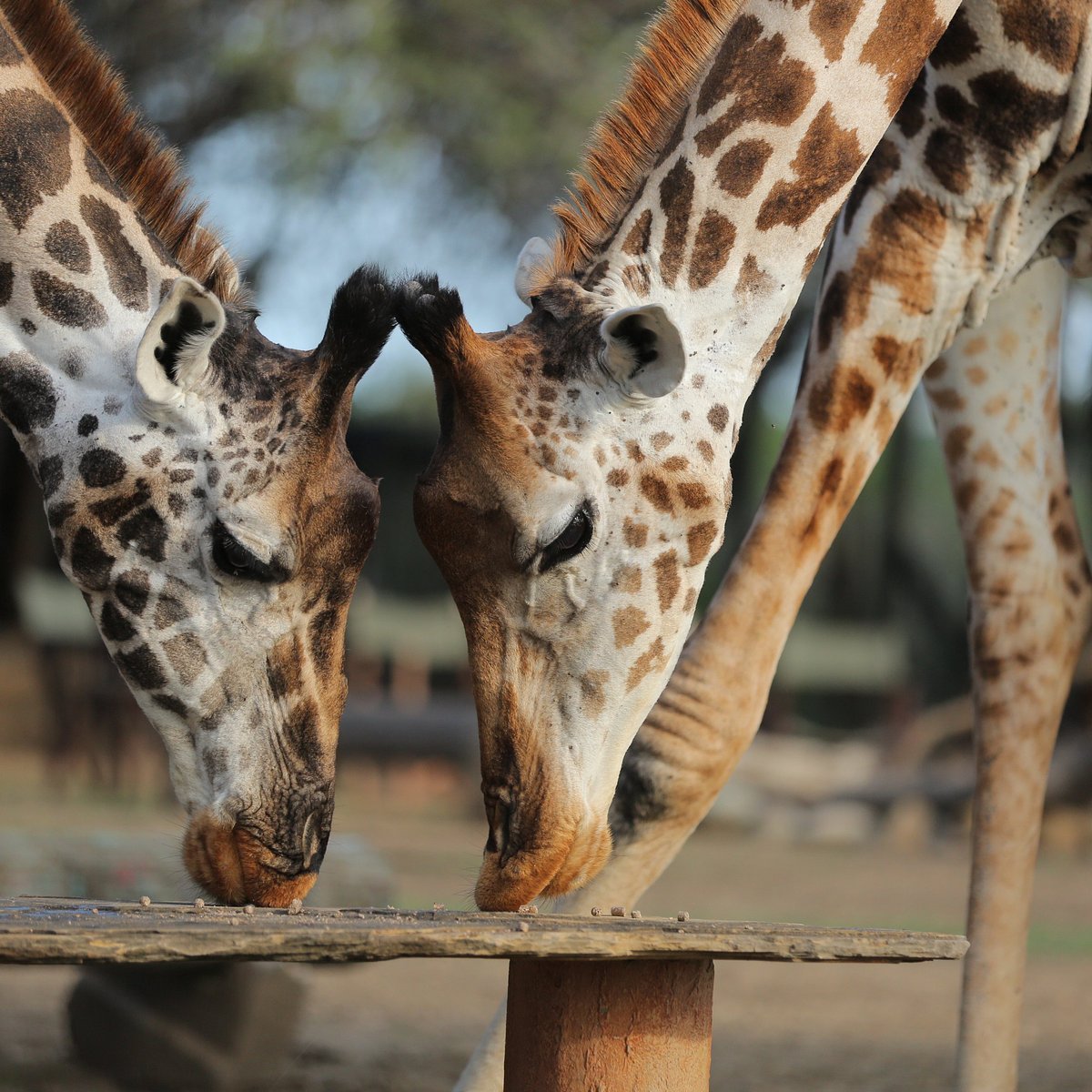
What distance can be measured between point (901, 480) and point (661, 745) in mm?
11659

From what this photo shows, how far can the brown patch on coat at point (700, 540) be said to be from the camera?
3428mm

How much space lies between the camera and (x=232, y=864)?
3258 mm

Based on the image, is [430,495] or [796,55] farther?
[796,55]

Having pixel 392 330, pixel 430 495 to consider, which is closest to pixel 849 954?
pixel 430 495

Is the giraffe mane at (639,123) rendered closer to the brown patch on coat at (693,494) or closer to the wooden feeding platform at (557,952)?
the brown patch on coat at (693,494)

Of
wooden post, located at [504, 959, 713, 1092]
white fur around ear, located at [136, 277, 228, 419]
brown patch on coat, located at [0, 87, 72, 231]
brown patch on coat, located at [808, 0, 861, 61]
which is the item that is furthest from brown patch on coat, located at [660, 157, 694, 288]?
wooden post, located at [504, 959, 713, 1092]

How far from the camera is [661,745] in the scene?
3693 millimetres

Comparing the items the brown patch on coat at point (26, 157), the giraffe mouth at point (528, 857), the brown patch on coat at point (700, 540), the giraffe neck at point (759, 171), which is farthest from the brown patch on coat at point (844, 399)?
the brown patch on coat at point (26, 157)

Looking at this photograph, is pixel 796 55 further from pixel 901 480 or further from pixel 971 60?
pixel 901 480

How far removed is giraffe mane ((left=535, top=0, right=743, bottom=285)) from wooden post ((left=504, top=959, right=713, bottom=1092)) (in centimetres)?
163

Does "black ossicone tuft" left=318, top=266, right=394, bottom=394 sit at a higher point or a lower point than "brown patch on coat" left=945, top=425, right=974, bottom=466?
lower

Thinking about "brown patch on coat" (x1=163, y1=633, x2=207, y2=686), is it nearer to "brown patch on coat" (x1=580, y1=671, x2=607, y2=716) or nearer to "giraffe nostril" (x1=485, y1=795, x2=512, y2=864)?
"giraffe nostril" (x1=485, y1=795, x2=512, y2=864)

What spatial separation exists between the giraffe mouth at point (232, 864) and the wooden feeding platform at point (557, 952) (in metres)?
0.44

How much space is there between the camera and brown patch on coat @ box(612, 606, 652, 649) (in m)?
3.34
